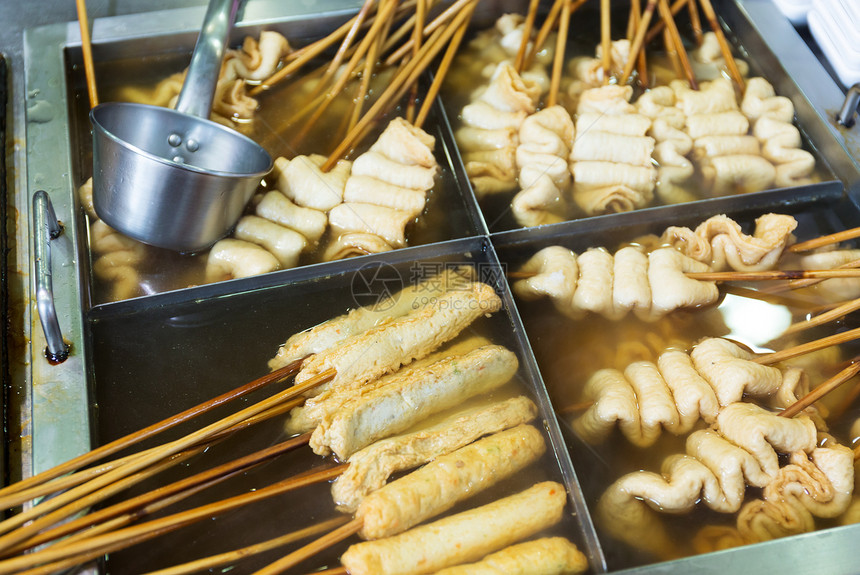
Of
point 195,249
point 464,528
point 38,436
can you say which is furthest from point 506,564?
point 195,249

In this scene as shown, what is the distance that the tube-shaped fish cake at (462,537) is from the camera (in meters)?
1.97

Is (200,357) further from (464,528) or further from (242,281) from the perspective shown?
(464,528)

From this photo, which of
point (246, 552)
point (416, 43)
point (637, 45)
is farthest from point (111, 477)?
point (637, 45)

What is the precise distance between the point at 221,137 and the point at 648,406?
203cm

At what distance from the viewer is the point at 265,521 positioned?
86.0 inches

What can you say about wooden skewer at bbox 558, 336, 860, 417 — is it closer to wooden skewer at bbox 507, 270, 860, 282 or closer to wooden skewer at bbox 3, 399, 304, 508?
wooden skewer at bbox 507, 270, 860, 282

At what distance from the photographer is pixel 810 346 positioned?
2543 mm

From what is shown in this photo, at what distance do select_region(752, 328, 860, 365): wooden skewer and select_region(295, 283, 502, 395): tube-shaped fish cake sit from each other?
1.04m

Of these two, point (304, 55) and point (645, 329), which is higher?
point (304, 55)

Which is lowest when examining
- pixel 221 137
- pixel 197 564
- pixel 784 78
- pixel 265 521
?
pixel 265 521

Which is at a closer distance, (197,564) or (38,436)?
(197,564)

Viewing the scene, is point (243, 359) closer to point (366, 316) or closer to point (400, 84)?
point (366, 316)

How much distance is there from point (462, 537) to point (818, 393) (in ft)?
4.50

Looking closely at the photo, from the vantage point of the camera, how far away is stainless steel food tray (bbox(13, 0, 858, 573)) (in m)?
2.19
